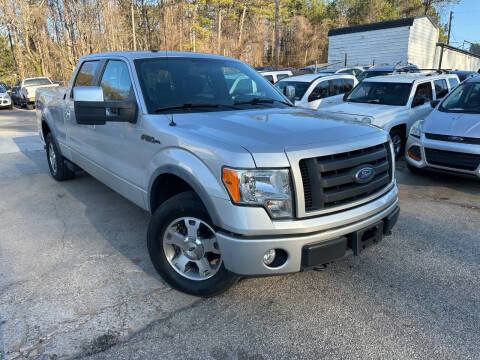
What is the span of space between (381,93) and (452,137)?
9.95 feet

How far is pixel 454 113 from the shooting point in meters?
6.18

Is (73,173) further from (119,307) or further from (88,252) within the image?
(119,307)

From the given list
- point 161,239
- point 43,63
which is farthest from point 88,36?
point 161,239

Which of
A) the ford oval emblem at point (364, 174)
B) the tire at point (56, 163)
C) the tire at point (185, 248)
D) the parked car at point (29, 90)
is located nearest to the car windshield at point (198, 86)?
the tire at point (185, 248)

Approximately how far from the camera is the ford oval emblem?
265 centimetres

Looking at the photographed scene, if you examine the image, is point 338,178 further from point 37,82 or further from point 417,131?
point 37,82

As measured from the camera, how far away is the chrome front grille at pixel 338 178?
245 centimetres

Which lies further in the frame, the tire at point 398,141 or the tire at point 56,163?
the tire at point 398,141

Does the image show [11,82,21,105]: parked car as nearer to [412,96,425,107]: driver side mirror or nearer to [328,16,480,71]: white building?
[412,96,425,107]: driver side mirror

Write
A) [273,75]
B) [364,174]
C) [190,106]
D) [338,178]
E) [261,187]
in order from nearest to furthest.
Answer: [261,187] → [338,178] → [364,174] → [190,106] → [273,75]

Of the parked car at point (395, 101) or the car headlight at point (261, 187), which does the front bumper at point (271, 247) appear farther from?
the parked car at point (395, 101)

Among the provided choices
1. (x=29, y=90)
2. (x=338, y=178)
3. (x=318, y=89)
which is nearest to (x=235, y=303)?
(x=338, y=178)

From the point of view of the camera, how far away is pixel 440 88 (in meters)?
8.73

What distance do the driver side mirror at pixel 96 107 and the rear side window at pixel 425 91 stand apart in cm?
679
